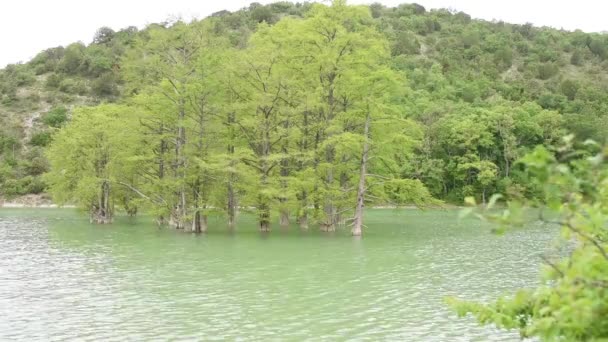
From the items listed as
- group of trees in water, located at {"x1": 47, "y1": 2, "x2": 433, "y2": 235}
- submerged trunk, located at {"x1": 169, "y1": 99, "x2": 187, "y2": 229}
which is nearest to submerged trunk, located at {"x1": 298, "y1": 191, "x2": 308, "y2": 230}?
group of trees in water, located at {"x1": 47, "y1": 2, "x2": 433, "y2": 235}

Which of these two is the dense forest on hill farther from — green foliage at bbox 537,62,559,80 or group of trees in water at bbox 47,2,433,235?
green foliage at bbox 537,62,559,80

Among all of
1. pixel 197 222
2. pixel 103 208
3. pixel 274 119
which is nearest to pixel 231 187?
pixel 197 222

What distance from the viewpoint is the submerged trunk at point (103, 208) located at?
41688 millimetres

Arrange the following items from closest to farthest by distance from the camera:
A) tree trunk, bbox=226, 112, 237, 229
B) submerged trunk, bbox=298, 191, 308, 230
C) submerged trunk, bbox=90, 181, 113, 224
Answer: submerged trunk, bbox=298, 191, 308, 230 < tree trunk, bbox=226, 112, 237, 229 < submerged trunk, bbox=90, 181, 113, 224

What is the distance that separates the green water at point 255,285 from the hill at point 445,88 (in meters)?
10.5

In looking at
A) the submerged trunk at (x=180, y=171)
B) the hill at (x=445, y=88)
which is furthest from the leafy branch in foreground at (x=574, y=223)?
the submerged trunk at (x=180, y=171)

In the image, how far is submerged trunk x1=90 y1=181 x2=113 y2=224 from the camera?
137 feet

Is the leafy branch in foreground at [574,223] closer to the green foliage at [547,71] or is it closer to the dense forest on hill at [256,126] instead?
the dense forest on hill at [256,126]

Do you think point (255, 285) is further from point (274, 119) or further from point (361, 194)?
point (274, 119)

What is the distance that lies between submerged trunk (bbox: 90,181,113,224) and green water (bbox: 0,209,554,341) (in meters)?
11.7

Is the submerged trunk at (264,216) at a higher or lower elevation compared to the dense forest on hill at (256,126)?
lower

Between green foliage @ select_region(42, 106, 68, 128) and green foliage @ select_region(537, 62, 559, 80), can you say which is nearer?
green foliage @ select_region(42, 106, 68, 128)

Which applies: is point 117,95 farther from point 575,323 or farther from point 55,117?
point 575,323

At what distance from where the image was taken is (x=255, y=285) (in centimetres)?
1602
